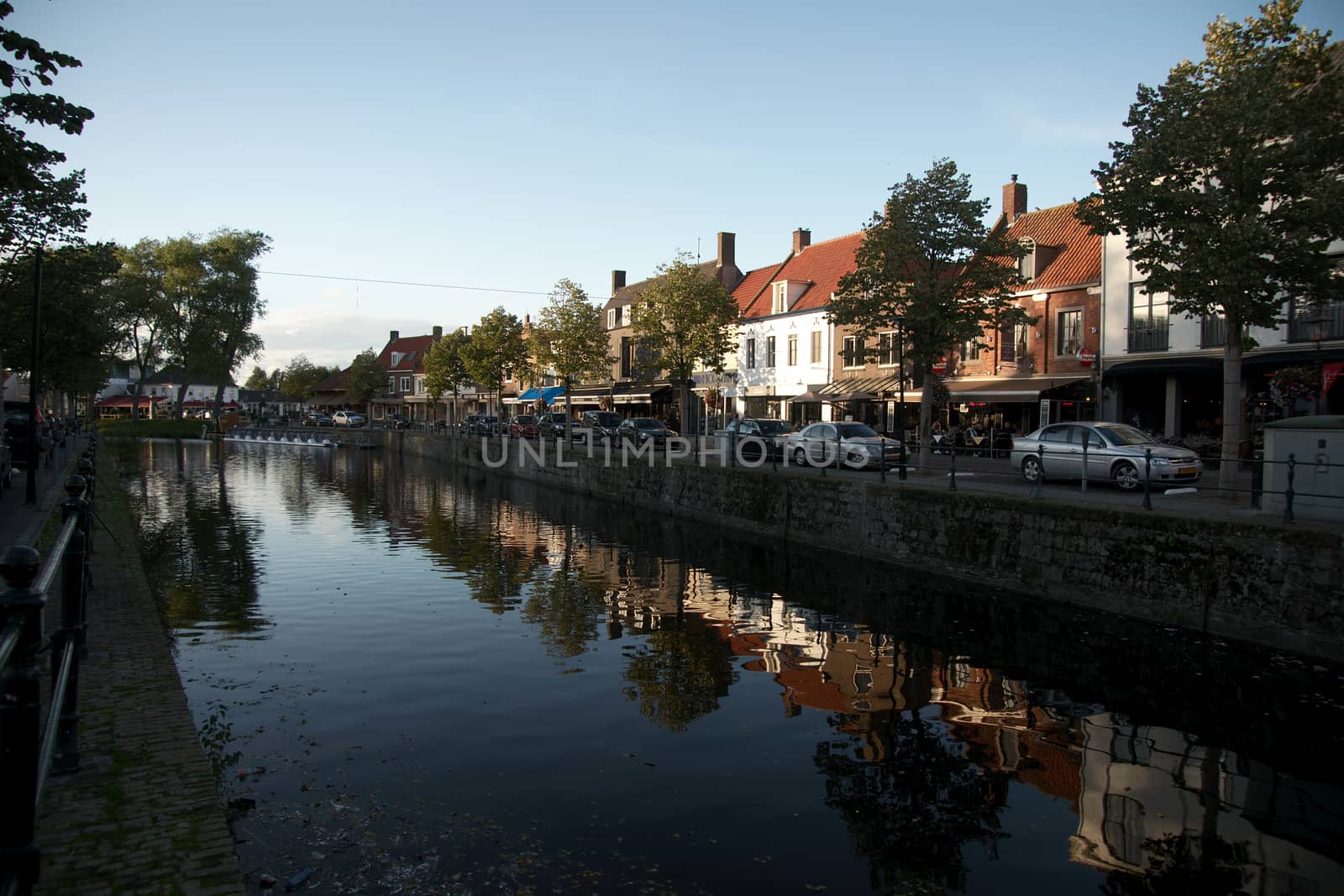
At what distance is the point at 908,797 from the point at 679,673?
399 centimetres

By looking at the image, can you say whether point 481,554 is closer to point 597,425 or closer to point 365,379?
point 597,425

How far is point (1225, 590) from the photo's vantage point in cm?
1186

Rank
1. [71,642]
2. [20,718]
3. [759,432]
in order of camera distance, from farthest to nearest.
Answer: [759,432] → [71,642] → [20,718]

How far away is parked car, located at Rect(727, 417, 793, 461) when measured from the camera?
28656 millimetres

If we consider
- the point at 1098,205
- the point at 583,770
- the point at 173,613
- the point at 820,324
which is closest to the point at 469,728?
the point at 583,770

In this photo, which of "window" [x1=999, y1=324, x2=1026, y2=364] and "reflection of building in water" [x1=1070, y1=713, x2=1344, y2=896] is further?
"window" [x1=999, y1=324, x2=1026, y2=364]

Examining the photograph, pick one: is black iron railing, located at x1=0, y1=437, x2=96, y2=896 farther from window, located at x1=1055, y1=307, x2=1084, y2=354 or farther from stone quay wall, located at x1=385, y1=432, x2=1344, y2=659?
window, located at x1=1055, y1=307, x2=1084, y2=354

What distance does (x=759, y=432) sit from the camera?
3177 centimetres

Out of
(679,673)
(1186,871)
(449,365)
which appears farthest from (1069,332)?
(449,365)

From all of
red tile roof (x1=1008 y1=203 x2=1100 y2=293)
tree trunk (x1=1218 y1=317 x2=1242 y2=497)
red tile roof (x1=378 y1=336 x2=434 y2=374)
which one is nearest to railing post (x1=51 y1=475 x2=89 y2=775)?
tree trunk (x1=1218 y1=317 x2=1242 y2=497)

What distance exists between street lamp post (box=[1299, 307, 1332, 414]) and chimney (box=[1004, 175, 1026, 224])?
1625cm

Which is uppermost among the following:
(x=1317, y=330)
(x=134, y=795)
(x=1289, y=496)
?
(x=1317, y=330)

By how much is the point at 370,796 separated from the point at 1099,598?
11227 mm

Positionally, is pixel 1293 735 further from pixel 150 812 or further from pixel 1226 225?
pixel 1226 225
